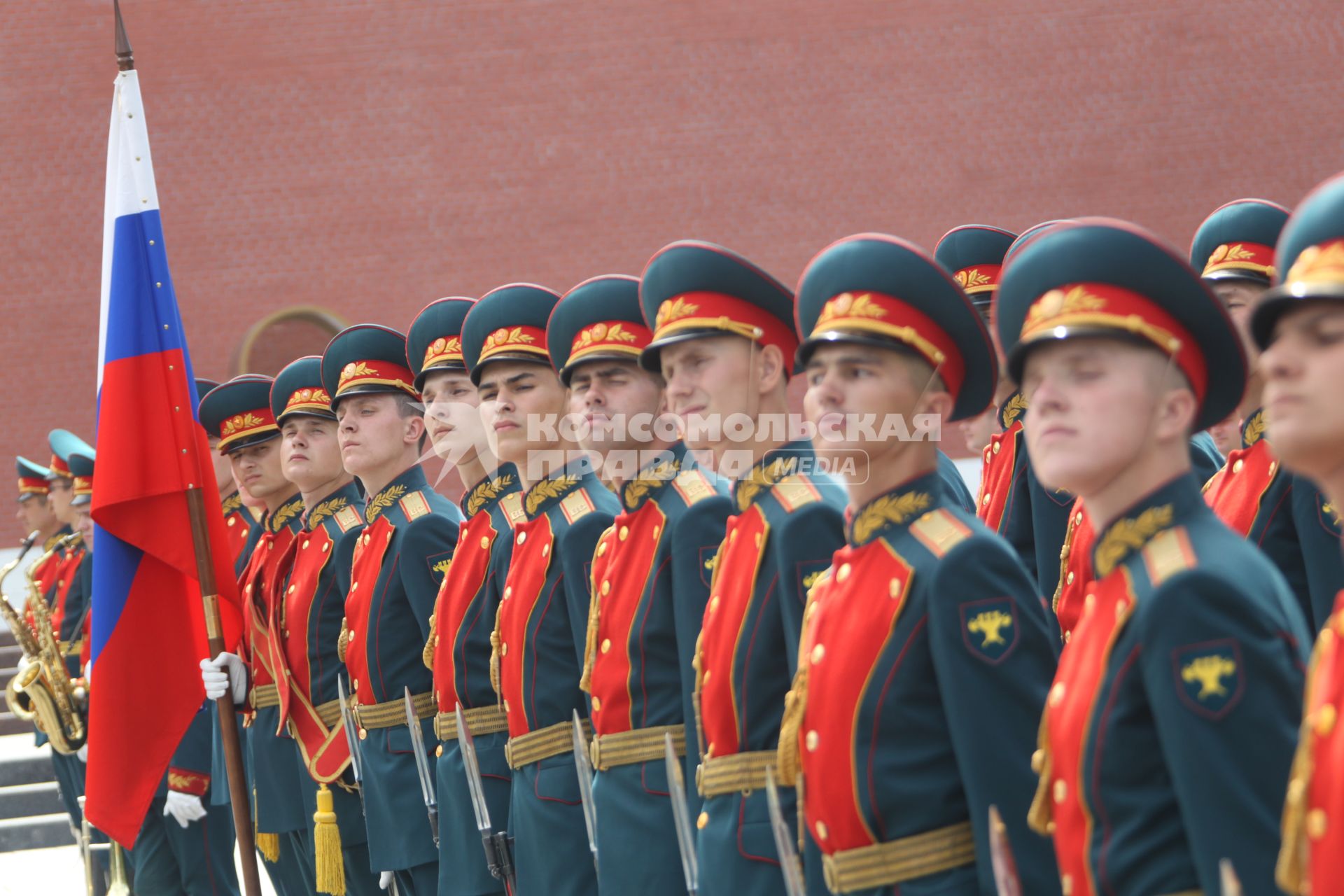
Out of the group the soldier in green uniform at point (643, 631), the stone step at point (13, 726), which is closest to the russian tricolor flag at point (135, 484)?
the soldier in green uniform at point (643, 631)

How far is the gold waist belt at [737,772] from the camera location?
8.68ft

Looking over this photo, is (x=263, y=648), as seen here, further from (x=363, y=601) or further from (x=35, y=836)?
(x=35, y=836)

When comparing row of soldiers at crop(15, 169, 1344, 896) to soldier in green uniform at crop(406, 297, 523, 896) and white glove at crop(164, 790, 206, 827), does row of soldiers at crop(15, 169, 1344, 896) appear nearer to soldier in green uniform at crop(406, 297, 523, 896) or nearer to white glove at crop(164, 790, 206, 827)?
soldier in green uniform at crop(406, 297, 523, 896)

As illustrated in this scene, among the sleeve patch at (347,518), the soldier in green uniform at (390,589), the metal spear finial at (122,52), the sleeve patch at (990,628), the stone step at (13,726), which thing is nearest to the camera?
the sleeve patch at (990,628)

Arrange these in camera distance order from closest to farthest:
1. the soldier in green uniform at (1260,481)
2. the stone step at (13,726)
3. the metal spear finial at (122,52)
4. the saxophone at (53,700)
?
the soldier in green uniform at (1260,481)
the metal spear finial at (122,52)
the saxophone at (53,700)
the stone step at (13,726)

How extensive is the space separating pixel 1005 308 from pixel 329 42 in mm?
11669

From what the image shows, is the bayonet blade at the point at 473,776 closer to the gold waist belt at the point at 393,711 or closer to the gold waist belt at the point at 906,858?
the gold waist belt at the point at 393,711

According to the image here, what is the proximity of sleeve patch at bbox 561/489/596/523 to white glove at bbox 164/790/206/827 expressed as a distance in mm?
2591

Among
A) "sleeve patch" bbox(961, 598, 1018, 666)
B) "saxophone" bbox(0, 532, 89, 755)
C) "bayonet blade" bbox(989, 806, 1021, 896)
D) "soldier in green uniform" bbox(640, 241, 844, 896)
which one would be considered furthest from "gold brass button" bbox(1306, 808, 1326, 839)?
"saxophone" bbox(0, 532, 89, 755)

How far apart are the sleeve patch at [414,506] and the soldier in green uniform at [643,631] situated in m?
1.28

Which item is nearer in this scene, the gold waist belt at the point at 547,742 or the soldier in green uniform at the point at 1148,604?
the soldier in green uniform at the point at 1148,604

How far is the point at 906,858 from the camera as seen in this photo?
2.22 m

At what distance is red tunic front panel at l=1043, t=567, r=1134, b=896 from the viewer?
184 cm

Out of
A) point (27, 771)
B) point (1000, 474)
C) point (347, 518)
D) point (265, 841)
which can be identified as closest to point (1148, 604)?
point (1000, 474)
